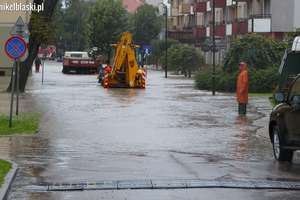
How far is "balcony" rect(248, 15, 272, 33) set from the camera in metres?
64.3

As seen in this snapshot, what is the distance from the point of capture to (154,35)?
389ft

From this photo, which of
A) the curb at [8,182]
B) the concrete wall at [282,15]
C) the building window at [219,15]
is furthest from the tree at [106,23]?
the curb at [8,182]

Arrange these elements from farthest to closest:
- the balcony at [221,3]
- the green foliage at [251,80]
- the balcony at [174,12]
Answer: the balcony at [174,12] → the balcony at [221,3] → the green foliage at [251,80]

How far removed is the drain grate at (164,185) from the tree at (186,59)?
57430 mm

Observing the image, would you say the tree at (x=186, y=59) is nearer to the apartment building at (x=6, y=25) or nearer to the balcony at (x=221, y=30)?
the balcony at (x=221, y=30)

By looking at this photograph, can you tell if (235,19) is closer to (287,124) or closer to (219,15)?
(219,15)

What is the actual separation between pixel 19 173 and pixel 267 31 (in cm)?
5181

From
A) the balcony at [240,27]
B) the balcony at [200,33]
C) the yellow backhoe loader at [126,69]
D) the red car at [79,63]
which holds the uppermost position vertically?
the balcony at [240,27]

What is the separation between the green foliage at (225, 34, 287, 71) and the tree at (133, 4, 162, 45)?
230ft

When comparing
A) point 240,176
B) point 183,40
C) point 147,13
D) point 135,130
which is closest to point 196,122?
point 135,130

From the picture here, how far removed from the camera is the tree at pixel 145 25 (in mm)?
117312

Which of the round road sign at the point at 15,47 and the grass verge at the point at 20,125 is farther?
the round road sign at the point at 15,47

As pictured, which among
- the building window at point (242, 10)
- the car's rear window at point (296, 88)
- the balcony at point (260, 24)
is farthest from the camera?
the building window at point (242, 10)

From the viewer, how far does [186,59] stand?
7050 cm
